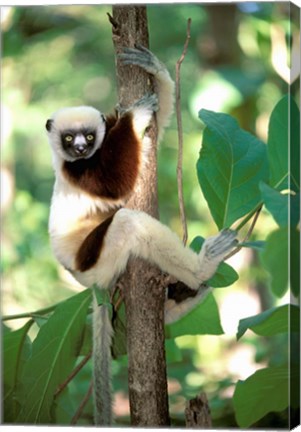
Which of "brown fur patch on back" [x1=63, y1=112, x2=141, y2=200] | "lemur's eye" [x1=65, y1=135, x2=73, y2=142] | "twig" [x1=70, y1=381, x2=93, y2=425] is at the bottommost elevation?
"twig" [x1=70, y1=381, x2=93, y2=425]

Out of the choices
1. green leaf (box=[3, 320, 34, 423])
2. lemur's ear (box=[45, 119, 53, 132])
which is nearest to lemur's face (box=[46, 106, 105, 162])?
lemur's ear (box=[45, 119, 53, 132])

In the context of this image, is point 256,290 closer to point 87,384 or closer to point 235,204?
point 235,204

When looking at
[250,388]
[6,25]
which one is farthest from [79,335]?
[6,25]

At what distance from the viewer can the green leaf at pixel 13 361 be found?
14.3ft

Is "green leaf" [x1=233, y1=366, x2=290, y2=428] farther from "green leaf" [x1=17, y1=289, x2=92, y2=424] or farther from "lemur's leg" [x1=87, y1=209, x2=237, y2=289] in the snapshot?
"green leaf" [x1=17, y1=289, x2=92, y2=424]

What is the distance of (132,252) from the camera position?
12.8 feet

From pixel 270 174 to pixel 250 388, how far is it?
1.09 m

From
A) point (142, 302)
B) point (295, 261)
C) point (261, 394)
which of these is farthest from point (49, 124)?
point (261, 394)

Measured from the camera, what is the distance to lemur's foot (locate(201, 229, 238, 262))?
13.1ft

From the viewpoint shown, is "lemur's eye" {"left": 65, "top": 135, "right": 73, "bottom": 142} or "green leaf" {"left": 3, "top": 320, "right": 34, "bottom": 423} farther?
"green leaf" {"left": 3, "top": 320, "right": 34, "bottom": 423}

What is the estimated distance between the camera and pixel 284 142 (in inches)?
158

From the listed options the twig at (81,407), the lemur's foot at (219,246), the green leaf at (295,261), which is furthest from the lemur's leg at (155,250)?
the twig at (81,407)

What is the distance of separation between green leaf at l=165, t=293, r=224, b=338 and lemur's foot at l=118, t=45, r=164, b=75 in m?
1.20

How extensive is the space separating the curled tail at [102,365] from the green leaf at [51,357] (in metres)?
0.19
